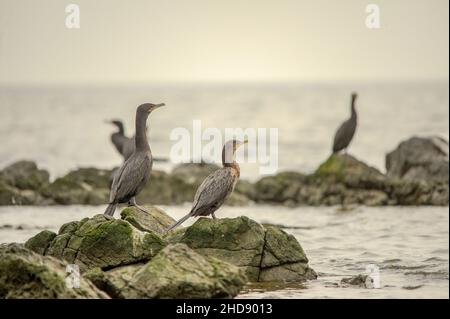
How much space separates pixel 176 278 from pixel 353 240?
785 centimetres

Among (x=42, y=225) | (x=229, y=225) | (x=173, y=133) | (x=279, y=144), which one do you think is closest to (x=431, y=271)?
(x=229, y=225)

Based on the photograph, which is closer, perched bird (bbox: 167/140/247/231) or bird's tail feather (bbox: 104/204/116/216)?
perched bird (bbox: 167/140/247/231)

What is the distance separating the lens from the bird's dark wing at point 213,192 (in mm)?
13492

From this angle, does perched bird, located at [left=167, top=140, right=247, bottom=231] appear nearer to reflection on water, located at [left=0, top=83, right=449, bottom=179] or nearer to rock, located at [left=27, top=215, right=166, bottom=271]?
rock, located at [left=27, top=215, right=166, bottom=271]

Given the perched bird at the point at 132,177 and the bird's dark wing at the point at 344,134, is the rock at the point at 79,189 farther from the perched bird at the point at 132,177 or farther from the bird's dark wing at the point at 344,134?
the perched bird at the point at 132,177

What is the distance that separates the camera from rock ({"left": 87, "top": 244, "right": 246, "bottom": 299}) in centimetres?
1101

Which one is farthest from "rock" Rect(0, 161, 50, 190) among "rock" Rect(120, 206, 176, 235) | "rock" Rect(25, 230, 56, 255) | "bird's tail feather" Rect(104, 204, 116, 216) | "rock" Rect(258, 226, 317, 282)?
"rock" Rect(258, 226, 317, 282)

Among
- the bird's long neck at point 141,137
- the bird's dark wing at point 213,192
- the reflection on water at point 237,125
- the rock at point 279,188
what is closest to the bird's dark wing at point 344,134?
the rock at point 279,188

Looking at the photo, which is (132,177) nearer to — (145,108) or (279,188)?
(145,108)

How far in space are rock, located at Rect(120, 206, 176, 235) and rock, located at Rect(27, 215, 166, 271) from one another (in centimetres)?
92

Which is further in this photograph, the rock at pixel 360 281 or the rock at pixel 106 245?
the rock at pixel 360 281

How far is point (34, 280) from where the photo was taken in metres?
10.8

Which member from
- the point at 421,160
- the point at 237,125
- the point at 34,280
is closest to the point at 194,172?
the point at 421,160

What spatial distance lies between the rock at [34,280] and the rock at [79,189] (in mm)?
12595
